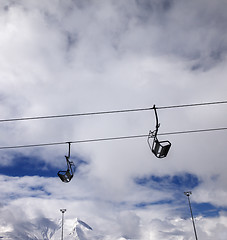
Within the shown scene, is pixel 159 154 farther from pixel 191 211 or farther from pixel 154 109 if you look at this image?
pixel 191 211

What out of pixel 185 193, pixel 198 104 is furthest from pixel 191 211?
pixel 198 104

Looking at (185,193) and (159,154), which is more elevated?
(185,193)

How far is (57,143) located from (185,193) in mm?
40245

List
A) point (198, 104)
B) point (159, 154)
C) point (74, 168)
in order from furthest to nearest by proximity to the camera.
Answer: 1. point (74, 168)
2. point (198, 104)
3. point (159, 154)

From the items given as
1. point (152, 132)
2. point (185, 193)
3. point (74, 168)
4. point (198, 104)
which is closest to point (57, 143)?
point (74, 168)

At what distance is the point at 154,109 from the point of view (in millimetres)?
9469

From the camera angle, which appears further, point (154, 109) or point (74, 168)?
point (74, 168)

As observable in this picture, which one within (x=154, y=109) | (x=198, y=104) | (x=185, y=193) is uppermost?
(x=185, y=193)

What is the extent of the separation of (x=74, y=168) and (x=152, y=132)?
4.48m

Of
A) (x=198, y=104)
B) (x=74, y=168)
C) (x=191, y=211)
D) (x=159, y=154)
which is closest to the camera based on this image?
(x=159, y=154)

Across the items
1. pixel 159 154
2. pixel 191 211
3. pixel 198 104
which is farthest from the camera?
pixel 191 211

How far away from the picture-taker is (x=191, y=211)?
144ft

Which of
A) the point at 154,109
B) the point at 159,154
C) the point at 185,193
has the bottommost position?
the point at 159,154

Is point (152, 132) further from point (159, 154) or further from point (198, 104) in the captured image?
point (198, 104)
